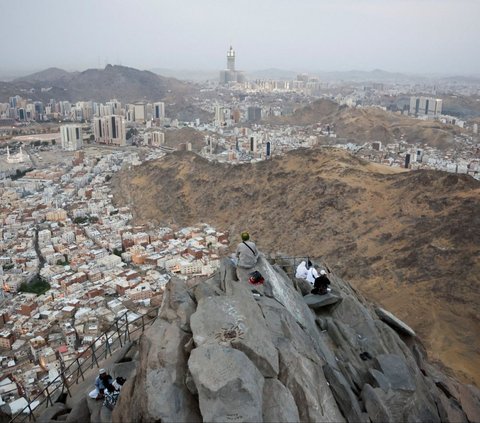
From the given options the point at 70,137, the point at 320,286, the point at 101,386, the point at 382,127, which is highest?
the point at 320,286

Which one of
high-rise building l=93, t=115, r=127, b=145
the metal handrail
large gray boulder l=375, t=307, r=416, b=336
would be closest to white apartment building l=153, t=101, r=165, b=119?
high-rise building l=93, t=115, r=127, b=145

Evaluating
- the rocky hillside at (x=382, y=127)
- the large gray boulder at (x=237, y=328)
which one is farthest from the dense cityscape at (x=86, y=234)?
the large gray boulder at (x=237, y=328)

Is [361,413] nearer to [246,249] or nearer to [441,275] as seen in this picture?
[246,249]

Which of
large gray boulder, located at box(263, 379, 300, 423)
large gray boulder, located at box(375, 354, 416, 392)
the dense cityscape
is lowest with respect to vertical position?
the dense cityscape

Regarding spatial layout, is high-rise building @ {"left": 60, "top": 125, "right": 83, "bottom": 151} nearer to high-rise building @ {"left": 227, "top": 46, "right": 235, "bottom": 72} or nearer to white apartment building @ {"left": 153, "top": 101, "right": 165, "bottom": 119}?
white apartment building @ {"left": 153, "top": 101, "right": 165, "bottom": 119}

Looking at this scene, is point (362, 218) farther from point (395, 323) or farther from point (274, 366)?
point (274, 366)

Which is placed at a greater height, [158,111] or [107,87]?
[107,87]

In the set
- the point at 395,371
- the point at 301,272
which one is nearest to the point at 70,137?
the point at 301,272
